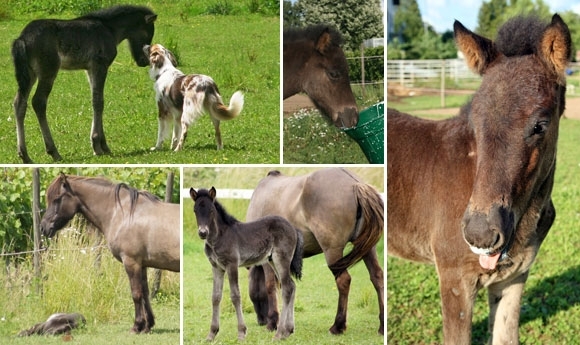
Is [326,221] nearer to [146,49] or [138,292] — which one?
[138,292]

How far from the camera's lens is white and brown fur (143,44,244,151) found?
593cm

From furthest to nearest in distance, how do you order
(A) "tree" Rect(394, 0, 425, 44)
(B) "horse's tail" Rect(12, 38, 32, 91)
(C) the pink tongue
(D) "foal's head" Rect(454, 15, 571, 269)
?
(A) "tree" Rect(394, 0, 425, 44)
(B) "horse's tail" Rect(12, 38, 32, 91)
(C) the pink tongue
(D) "foal's head" Rect(454, 15, 571, 269)

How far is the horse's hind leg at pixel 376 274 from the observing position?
5.98 metres

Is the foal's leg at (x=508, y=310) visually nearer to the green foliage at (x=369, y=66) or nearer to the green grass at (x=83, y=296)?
the green foliage at (x=369, y=66)

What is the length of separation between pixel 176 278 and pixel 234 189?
82 centimetres

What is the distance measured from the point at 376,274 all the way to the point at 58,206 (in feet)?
7.90

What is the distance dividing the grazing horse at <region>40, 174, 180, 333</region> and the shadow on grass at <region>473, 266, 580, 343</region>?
2.74 meters

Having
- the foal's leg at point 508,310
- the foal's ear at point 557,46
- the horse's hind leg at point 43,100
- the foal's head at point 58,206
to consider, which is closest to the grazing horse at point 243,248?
the foal's head at point 58,206

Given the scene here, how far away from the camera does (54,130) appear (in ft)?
19.4

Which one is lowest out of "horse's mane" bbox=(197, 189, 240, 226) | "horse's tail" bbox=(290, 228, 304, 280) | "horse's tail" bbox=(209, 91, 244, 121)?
"horse's tail" bbox=(290, 228, 304, 280)

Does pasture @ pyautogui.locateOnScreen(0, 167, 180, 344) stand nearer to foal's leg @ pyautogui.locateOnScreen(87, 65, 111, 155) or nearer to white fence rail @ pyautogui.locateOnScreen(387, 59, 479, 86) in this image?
foal's leg @ pyautogui.locateOnScreen(87, 65, 111, 155)

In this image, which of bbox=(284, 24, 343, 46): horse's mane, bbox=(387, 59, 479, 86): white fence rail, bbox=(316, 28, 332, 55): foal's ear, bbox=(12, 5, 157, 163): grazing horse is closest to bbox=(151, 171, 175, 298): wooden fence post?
bbox=(12, 5, 157, 163): grazing horse

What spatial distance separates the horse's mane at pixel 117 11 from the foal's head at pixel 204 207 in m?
1.39

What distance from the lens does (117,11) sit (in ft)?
19.6
